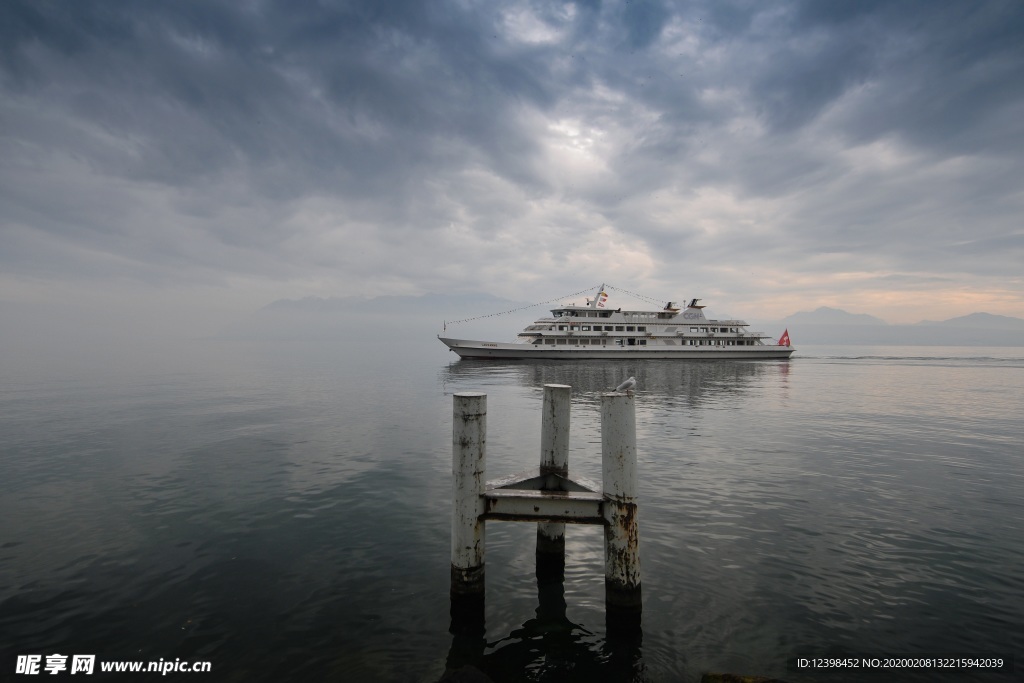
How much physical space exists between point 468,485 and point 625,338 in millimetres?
71928

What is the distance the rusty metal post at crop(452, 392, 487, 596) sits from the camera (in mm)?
7082

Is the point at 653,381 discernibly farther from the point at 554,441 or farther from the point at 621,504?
the point at 621,504

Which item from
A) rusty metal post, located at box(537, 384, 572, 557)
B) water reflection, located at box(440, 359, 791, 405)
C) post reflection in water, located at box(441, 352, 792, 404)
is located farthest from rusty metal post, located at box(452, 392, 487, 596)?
post reflection in water, located at box(441, 352, 792, 404)

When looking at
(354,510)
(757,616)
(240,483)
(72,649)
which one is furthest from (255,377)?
(757,616)

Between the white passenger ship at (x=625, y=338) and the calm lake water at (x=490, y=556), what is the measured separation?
170ft

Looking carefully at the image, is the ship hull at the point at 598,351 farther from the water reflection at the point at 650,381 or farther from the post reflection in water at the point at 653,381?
the water reflection at the point at 650,381

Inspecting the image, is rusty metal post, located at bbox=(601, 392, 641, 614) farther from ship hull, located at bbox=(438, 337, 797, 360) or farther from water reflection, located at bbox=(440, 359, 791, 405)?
ship hull, located at bbox=(438, 337, 797, 360)

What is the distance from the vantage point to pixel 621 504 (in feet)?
22.4

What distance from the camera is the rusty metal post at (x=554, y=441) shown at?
334 inches

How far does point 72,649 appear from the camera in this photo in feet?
21.4

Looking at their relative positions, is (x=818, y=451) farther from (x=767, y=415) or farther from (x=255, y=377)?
(x=255, y=377)

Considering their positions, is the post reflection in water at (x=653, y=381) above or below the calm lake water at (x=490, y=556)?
above

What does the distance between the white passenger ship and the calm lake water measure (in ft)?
170

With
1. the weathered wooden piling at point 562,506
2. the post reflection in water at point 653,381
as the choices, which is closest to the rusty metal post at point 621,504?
A: the weathered wooden piling at point 562,506
